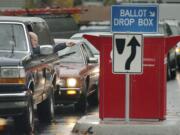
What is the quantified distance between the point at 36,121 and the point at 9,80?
3447 millimetres

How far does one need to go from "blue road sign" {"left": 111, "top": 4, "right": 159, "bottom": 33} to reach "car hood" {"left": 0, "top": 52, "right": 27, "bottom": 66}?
61.1 inches

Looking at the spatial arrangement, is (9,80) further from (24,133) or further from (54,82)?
(54,82)

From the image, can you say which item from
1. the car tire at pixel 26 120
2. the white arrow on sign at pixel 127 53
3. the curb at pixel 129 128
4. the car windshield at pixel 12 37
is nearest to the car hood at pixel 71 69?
the car windshield at pixel 12 37

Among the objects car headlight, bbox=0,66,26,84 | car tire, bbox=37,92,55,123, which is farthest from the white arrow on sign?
car tire, bbox=37,92,55,123

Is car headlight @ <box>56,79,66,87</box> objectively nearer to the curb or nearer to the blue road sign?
the curb

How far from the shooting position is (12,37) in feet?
45.2

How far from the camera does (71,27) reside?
108 ft

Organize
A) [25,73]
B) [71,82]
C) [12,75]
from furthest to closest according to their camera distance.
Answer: [71,82]
[25,73]
[12,75]

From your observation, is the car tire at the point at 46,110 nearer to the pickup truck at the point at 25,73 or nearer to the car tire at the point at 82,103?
the pickup truck at the point at 25,73

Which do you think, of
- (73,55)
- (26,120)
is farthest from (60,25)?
(26,120)

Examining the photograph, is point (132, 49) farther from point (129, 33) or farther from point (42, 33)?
point (42, 33)

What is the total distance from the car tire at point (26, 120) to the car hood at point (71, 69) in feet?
12.3

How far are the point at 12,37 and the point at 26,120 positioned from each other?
6.22ft

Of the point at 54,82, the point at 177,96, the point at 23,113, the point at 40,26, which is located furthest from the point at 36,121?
the point at 177,96
